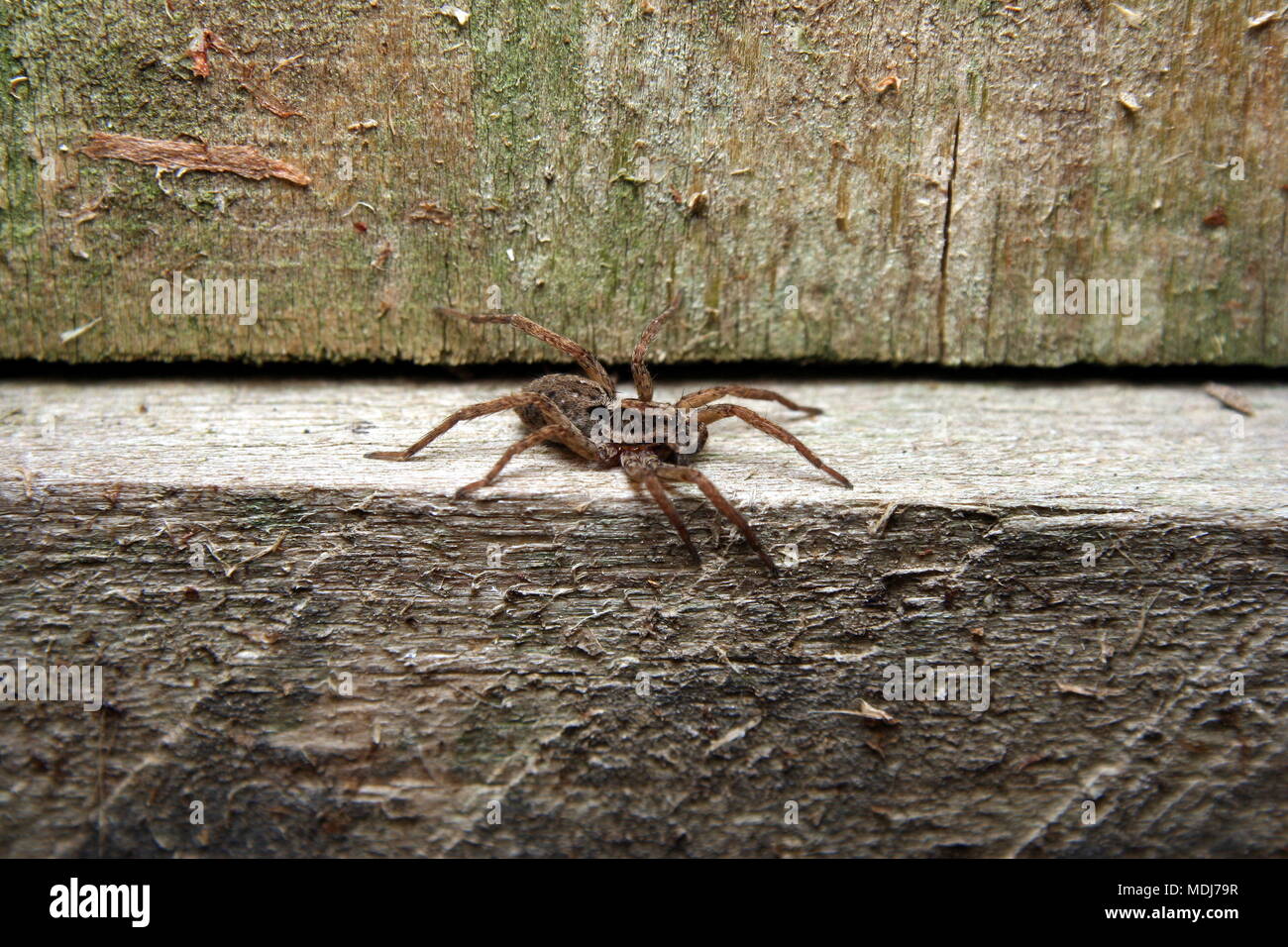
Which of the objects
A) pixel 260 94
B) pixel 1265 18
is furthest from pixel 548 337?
pixel 1265 18

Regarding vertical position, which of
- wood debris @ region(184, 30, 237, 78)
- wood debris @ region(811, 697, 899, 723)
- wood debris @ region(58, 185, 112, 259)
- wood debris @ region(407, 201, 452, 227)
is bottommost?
wood debris @ region(811, 697, 899, 723)

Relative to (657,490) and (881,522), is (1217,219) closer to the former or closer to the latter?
(881,522)

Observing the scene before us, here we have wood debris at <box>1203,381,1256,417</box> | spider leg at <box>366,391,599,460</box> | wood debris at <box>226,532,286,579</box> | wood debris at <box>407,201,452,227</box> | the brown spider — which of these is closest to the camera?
wood debris at <box>226,532,286,579</box>

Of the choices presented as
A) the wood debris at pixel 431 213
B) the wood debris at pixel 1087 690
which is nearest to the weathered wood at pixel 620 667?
the wood debris at pixel 1087 690

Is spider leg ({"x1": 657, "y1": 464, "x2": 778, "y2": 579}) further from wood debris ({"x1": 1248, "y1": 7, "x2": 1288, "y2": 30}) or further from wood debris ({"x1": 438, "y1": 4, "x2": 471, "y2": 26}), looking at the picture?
wood debris ({"x1": 1248, "y1": 7, "x2": 1288, "y2": 30})

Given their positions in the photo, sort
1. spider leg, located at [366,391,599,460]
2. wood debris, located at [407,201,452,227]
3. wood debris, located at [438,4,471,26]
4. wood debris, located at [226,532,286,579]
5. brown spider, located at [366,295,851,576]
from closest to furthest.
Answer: wood debris, located at [226,532,286,579] → brown spider, located at [366,295,851,576] → spider leg, located at [366,391,599,460] → wood debris, located at [438,4,471,26] → wood debris, located at [407,201,452,227]

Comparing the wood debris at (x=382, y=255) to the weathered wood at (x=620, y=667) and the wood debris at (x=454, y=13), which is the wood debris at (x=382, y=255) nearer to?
the wood debris at (x=454, y=13)

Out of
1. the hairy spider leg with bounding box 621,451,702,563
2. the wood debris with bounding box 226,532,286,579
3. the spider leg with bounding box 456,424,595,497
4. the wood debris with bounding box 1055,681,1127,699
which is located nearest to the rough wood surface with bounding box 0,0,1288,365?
the spider leg with bounding box 456,424,595,497

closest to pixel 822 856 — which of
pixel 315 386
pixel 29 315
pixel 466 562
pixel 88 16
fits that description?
pixel 466 562
